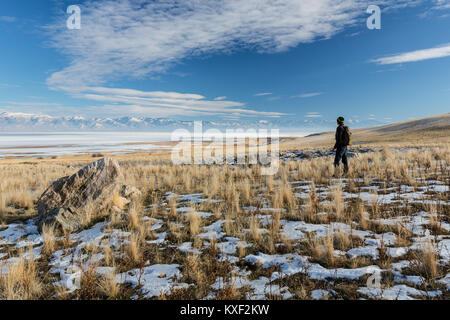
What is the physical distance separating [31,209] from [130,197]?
121 inches

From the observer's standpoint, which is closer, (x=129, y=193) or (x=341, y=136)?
(x=129, y=193)

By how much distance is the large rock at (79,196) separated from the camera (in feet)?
18.6

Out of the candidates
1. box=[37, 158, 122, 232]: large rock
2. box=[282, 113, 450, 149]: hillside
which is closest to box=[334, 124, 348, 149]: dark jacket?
box=[37, 158, 122, 232]: large rock

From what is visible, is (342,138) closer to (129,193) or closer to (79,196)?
(129,193)

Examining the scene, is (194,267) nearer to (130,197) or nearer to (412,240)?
(412,240)

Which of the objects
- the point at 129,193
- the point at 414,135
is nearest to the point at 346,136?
the point at 129,193

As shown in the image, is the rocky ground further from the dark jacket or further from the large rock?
the dark jacket

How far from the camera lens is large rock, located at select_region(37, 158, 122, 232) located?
5.68 m

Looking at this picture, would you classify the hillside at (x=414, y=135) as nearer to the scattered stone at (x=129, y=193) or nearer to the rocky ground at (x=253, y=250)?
the rocky ground at (x=253, y=250)

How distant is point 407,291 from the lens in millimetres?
2816

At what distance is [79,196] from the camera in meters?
6.50

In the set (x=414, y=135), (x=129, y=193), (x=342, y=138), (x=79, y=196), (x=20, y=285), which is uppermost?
(x=414, y=135)
